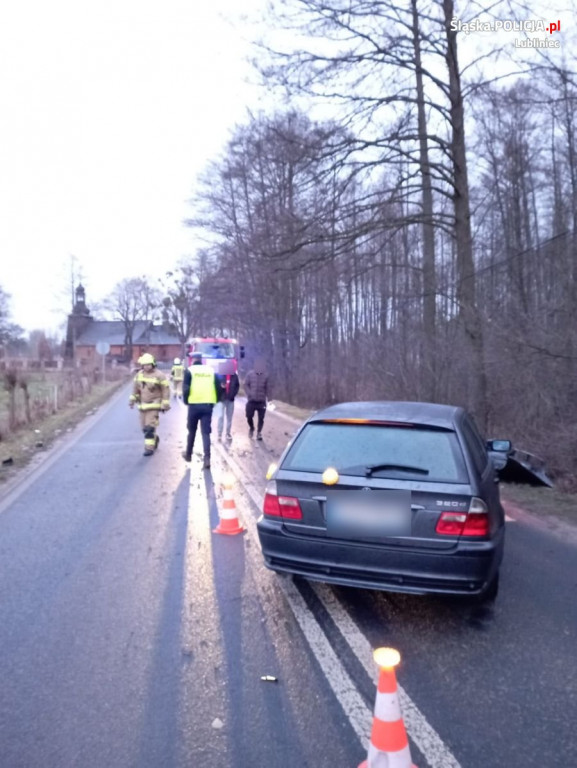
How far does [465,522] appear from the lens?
177 inches

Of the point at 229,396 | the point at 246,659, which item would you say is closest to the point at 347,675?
the point at 246,659

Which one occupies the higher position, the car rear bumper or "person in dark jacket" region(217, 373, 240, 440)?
"person in dark jacket" region(217, 373, 240, 440)

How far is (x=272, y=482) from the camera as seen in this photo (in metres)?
5.14

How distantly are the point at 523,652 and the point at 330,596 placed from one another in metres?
1.48

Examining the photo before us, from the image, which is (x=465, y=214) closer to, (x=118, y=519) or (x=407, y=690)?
(x=118, y=519)

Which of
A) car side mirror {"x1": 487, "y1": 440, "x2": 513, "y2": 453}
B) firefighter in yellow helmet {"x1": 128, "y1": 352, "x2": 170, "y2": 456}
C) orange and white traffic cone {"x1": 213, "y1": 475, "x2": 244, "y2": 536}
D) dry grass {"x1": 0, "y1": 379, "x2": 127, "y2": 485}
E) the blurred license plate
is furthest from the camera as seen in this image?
dry grass {"x1": 0, "y1": 379, "x2": 127, "y2": 485}

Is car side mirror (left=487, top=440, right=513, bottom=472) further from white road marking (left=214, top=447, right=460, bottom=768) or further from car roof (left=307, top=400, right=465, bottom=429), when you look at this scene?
white road marking (left=214, top=447, right=460, bottom=768)

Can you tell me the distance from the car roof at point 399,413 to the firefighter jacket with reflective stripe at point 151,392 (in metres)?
6.99

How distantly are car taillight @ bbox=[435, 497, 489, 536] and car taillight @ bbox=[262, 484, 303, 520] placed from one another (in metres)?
0.99

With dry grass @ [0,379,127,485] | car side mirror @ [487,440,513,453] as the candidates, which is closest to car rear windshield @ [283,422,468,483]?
car side mirror @ [487,440,513,453]

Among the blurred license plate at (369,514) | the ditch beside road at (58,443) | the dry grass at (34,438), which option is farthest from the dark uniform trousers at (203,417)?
the blurred license plate at (369,514)

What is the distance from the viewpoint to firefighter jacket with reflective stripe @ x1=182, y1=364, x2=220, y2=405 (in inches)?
432

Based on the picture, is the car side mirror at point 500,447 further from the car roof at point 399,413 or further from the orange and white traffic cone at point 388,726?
the orange and white traffic cone at point 388,726

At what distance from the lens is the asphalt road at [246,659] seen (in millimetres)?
3303
